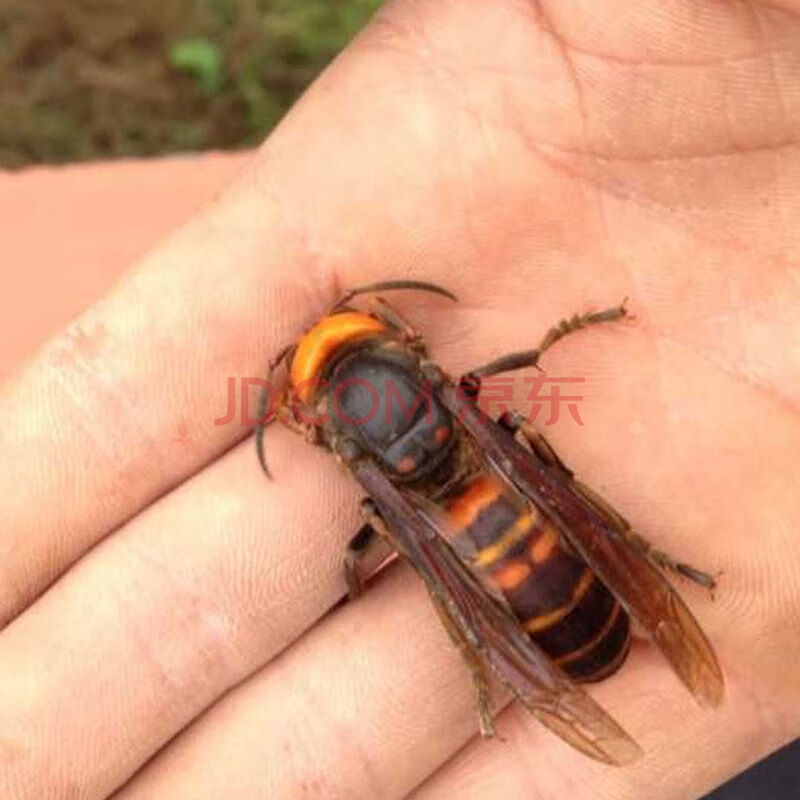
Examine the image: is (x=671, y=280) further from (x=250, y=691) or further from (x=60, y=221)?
(x=60, y=221)

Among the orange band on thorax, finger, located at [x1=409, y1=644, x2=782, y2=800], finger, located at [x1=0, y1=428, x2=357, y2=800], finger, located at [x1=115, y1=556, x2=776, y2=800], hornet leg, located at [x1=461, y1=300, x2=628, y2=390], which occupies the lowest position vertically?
finger, located at [x1=409, y1=644, x2=782, y2=800]

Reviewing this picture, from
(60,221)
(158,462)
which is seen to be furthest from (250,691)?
(60,221)

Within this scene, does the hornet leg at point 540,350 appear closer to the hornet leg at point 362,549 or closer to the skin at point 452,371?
the skin at point 452,371

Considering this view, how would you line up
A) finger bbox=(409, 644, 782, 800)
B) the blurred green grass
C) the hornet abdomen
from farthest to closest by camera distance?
the blurred green grass → finger bbox=(409, 644, 782, 800) → the hornet abdomen

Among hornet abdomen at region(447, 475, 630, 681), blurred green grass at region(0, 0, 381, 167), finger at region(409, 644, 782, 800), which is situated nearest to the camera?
hornet abdomen at region(447, 475, 630, 681)

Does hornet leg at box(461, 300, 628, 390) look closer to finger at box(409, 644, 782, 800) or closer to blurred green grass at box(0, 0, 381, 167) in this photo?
finger at box(409, 644, 782, 800)

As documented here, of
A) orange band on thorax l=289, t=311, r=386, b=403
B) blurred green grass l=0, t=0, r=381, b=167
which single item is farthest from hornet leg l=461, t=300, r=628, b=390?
blurred green grass l=0, t=0, r=381, b=167
